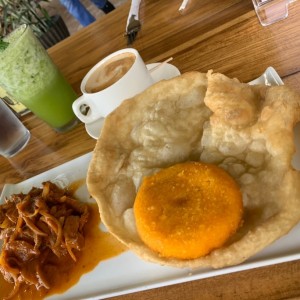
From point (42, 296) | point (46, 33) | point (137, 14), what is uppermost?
point (137, 14)

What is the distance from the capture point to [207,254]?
93cm

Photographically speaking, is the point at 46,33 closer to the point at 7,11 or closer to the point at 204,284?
the point at 7,11

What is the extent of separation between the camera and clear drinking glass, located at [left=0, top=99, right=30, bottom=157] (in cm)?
203

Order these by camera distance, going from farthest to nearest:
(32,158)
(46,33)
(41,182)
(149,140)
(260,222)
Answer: (46,33)
(32,158)
(41,182)
(149,140)
(260,222)

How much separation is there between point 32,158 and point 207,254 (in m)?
1.27

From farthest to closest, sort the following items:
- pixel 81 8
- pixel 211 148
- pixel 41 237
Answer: pixel 81 8
pixel 41 237
pixel 211 148

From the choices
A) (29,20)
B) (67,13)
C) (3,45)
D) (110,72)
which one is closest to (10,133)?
(3,45)

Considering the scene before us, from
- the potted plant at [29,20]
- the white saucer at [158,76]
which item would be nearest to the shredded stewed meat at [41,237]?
the white saucer at [158,76]

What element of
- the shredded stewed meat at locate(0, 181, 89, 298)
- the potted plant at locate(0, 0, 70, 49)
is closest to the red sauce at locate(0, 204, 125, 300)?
the shredded stewed meat at locate(0, 181, 89, 298)

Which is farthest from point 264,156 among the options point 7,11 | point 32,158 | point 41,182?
point 7,11

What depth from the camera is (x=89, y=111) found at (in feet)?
5.55

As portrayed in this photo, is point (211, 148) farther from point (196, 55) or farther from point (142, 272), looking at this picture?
point (196, 55)

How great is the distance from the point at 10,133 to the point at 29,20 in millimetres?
2629

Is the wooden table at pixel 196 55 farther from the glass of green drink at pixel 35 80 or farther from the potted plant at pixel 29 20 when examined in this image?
the potted plant at pixel 29 20
